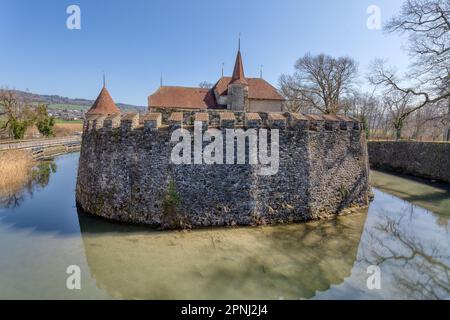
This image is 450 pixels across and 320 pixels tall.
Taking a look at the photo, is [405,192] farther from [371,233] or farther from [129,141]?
[129,141]

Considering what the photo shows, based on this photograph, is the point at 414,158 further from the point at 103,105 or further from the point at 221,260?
the point at 103,105

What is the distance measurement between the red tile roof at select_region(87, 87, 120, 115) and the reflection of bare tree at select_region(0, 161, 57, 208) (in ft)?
17.1

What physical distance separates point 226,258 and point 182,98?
19.0m

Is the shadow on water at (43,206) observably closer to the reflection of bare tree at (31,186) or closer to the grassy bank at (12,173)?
the reflection of bare tree at (31,186)

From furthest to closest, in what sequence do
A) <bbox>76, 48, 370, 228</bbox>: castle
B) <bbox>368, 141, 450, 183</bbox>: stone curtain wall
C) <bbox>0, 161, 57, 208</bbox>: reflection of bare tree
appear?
<bbox>368, 141, 450, 183</bbox>: stone curtain wall, <bbox>0, 161, 57, 208</bbox>: reflection of bare tree, <bbox>76, 48, 370, 228</bbox>: castle

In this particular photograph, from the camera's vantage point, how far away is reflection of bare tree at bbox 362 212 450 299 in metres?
5.49

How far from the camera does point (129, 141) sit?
852 cm

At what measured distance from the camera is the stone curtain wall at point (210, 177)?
27.1ft

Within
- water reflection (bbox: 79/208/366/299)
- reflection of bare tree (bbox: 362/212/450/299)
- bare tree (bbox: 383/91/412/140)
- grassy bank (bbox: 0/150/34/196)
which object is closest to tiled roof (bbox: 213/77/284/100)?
bare tree (bbox: 383/91/412/140)

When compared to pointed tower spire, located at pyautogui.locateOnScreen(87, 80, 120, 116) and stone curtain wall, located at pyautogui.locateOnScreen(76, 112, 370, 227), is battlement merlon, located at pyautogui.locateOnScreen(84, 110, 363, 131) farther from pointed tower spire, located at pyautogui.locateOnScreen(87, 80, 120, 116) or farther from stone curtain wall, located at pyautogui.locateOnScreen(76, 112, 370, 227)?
pointed tower spire, located at pyautogui.locateOnScreen(87, 80, 120, 116)

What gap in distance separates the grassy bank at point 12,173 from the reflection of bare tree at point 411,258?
15.6 meters

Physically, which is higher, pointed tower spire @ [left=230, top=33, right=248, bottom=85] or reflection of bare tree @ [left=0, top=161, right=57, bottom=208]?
pointed tower spire @ [left=230, top=33, right=248, bottom=85]

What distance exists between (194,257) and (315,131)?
6102mm
